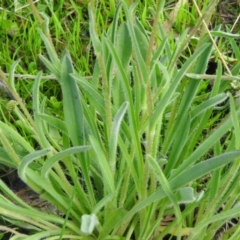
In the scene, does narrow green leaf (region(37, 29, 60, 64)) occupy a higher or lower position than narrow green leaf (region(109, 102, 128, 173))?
higher

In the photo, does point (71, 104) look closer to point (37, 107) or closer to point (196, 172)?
point (37, 107)

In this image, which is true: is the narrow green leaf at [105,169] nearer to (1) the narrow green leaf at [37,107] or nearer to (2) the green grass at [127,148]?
(2) the green grass at [127,148]

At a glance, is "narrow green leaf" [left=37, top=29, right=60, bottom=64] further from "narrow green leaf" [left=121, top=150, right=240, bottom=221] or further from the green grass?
"narrow green leaf" [left=121, top=150, right=240, bottom=221]

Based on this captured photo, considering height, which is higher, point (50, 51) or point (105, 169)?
point (50, 51)

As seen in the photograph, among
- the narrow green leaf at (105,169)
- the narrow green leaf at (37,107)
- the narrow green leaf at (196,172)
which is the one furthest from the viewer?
the narrow green leaf at (37,107)

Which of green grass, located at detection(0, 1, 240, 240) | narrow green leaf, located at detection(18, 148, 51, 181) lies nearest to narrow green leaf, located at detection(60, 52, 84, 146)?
green grass, located at detection(0, 1, 240, 240)

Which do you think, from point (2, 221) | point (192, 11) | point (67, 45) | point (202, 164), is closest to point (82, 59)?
point (67, 45)

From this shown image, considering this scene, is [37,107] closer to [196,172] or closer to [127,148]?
[127,148]

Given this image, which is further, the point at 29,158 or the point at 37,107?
the point at 37,107

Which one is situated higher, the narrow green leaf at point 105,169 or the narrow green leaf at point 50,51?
the narrow green leaf at point 50,51

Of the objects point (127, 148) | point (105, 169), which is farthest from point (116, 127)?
point (127, 148)

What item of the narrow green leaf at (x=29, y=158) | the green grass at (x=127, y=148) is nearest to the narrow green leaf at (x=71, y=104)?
the green grass at (x=127, y=148)

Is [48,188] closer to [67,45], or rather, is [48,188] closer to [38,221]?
[38,221]
